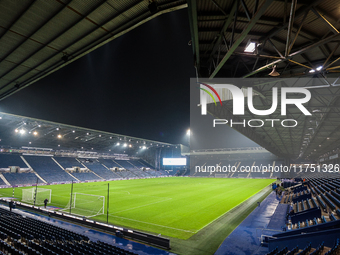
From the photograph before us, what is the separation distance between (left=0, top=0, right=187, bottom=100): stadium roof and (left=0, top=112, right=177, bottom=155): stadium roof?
3178 cm

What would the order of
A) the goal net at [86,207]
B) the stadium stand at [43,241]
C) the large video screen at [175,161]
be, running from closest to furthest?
the stadium stand at [43,241], the goal net at [86,207], the large video screen at [175,161]

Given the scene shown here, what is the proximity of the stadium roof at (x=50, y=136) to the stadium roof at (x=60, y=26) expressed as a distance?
104 ft

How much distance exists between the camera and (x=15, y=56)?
1064 centimetres

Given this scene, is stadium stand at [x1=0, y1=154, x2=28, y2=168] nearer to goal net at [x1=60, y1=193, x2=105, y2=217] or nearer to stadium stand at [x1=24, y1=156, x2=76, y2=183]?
stadium stand at [x1=24, y1=156, x2=76, y2=183]

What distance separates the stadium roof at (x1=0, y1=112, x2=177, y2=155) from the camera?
4105 cm

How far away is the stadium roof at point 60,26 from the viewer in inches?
285

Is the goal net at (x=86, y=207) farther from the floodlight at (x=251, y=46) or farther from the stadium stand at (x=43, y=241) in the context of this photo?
the floodlight at (x=251, y=46)

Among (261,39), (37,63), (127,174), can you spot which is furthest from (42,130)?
(261,39)

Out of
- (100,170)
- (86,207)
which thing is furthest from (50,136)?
(86,207)

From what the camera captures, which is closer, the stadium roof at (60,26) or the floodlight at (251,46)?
the stadium roof at (60,26)

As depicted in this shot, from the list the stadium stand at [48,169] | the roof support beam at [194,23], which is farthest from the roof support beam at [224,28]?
the stadium stand at [48,169]

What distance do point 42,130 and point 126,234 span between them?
44.6 m

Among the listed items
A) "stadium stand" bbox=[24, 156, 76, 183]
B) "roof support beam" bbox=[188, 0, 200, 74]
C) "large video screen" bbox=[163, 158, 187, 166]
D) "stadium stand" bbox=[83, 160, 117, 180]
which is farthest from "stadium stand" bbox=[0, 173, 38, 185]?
"large video screen" bbox=[163, 158, 187, 166]

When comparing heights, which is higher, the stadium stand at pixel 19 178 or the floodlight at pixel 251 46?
the floodlight at pixel 251 46
